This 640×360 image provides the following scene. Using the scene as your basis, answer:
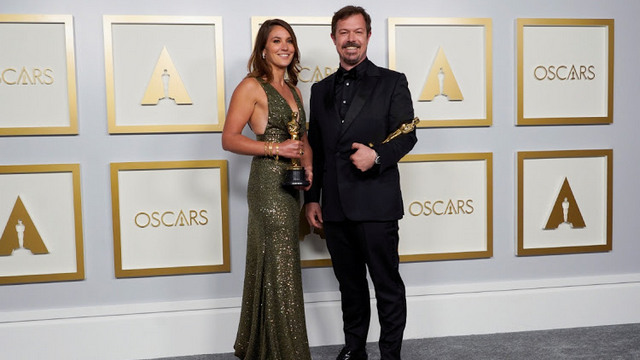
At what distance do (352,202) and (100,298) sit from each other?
5.22 ft

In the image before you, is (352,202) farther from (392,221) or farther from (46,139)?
(46,139)

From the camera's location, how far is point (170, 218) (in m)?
3.49

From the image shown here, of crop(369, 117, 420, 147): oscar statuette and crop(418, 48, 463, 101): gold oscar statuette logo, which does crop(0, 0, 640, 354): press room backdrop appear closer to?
crop(418, 48, 463, 101): gold oscar statuette logo

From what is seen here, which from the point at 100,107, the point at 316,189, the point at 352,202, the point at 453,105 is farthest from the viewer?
the point at 453,105

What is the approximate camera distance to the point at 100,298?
345 centimetres

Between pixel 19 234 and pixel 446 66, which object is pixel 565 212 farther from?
pixel 19 234

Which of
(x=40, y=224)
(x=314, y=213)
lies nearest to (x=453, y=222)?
(x=314, y=213)

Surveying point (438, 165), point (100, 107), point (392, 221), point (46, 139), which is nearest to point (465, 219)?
point (438, 165)

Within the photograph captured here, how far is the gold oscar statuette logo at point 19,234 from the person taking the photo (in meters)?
3.35

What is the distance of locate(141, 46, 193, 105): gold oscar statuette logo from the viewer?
3418 mm

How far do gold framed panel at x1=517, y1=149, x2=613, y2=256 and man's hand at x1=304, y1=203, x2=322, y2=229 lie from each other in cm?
135

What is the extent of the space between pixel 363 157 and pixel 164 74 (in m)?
1.33

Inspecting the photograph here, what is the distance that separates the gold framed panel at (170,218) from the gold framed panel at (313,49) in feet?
2.26

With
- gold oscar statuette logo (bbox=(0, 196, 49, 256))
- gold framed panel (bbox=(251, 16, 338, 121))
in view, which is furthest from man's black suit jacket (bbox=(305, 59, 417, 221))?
gold oscar statuette logo (bbox=(0, 196, 49, 256))
